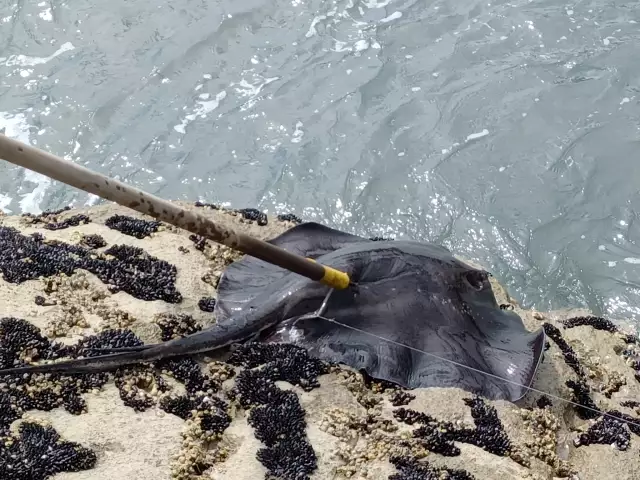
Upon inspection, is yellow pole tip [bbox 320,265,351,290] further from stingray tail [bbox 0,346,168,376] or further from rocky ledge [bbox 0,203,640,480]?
stingray tail [bbox 0,346,168,376]

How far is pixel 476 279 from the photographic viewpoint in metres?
5.80

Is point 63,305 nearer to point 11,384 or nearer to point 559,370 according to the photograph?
point 11,384

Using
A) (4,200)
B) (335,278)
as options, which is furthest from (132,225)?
(4,200)

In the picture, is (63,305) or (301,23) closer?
(63,305)

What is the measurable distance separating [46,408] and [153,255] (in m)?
2.04

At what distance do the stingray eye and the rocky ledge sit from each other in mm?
802

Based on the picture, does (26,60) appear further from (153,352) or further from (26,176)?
(153,352)

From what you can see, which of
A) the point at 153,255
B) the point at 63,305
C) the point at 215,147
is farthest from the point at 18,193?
the point at 63,305

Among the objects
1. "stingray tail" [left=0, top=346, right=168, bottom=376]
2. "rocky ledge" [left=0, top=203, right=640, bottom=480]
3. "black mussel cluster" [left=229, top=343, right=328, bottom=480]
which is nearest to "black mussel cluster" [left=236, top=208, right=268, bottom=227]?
"rocky ledge" [left=0, top=203, right=640, bottom=480]

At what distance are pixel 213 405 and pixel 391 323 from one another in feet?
5.05

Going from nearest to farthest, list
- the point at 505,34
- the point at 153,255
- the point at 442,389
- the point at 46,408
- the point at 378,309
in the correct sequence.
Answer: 1. the point at 46,408
2. the point at 442,389
3. the point at 378,309
4. the point at 153,255
5. the point at 505,34

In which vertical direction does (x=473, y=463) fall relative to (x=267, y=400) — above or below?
below

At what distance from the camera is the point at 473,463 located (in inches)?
169

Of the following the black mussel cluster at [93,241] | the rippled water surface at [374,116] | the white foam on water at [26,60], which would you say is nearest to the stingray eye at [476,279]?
the rippled water surface at [374,116]
